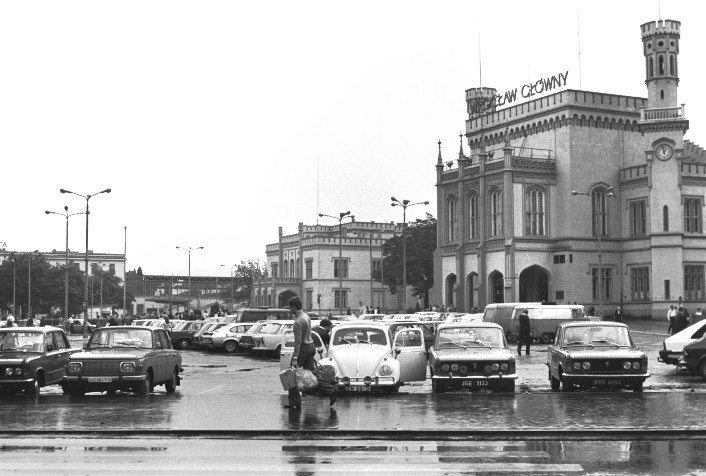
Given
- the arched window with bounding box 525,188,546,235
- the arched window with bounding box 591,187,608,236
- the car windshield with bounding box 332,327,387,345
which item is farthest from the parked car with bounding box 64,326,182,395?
the arched window with bounding box 591,187,608,236

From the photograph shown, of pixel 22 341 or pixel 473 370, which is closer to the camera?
pixel 473 370

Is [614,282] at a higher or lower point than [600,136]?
lower

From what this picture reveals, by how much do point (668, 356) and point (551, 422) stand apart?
46.3 ft

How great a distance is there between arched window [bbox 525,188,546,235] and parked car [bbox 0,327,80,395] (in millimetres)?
51851

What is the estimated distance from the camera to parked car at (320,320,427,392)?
21328 mm

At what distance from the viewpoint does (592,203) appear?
72.8 m

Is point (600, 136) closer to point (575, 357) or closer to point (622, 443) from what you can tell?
point (575, 357)

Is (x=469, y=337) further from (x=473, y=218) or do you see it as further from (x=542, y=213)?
(x=473, y=218)

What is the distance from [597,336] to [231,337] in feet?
82.5

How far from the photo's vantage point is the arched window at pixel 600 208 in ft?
Answer: 238

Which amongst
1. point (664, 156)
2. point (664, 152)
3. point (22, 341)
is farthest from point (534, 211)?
point (22, 341)

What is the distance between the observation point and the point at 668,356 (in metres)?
28.8

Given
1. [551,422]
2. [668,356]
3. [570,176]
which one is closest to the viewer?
[551,422]

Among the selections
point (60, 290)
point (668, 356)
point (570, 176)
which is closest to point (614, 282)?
point (570, 176)
